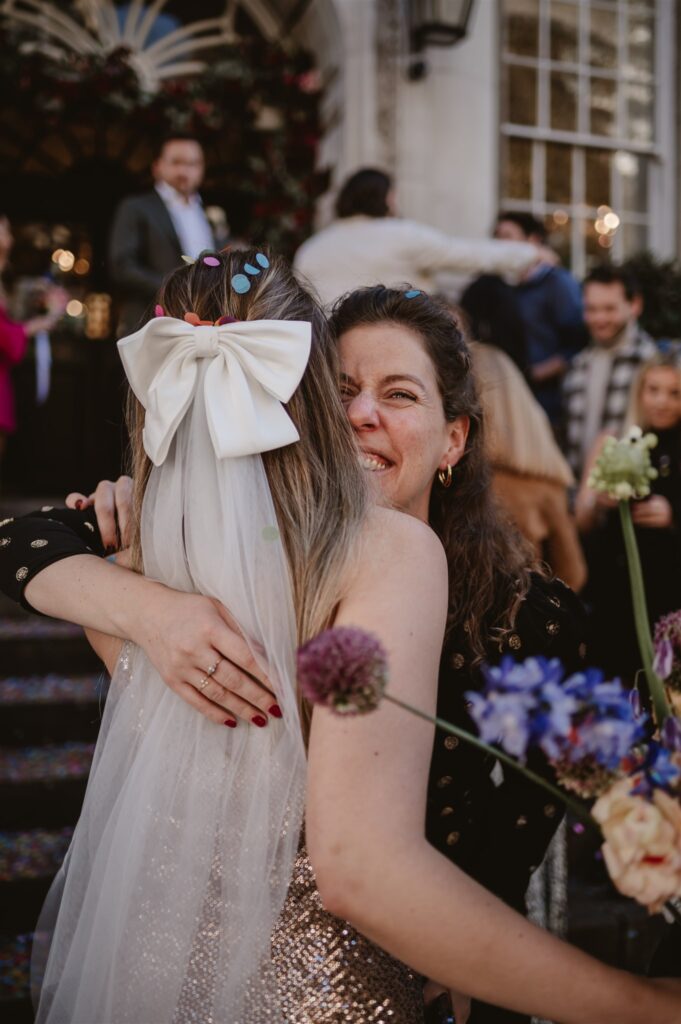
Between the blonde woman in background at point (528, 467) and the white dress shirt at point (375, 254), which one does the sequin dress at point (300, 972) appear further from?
the white dress shirt at point (375, 254)

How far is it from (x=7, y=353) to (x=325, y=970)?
4.33 m

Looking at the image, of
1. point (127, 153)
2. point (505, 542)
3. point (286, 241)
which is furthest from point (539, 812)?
point (127, 153)

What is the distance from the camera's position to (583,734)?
94cm

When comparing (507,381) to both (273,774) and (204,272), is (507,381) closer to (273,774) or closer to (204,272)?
(204,272)

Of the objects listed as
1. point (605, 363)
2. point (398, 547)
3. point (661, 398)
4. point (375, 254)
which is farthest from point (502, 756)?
point (605, 363)

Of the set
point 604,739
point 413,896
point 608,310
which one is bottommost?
point 413,896

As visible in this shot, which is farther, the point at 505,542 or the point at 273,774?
the point at 505,542

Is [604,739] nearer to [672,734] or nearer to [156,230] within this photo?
[672,734]

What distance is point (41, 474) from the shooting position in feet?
22.4

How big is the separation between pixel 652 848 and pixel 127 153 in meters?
6.88

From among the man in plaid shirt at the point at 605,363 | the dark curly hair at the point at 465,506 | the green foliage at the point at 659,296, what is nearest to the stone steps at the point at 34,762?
the dark curly hair at the point at 465,506

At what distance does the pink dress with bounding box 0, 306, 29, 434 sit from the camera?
5.09 metres

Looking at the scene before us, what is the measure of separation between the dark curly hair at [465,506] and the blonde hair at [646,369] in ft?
6.70

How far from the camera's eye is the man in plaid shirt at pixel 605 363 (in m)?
4.67
